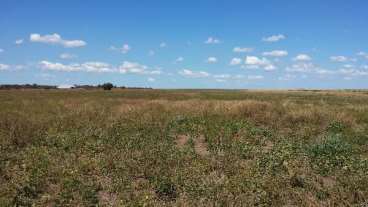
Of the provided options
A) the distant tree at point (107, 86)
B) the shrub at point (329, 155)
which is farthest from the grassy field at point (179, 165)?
Answer: the distant tree at point (107, 86)

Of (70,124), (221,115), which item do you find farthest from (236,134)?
(70,124)

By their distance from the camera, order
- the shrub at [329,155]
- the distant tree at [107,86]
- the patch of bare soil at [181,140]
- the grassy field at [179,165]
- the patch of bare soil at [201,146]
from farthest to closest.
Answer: the distant tree at [107,86] < the patch of bare soil at [181,140] < the patch of bare soil at [201,146] < the shrub at [329,155] < the grassy field at [179,165]

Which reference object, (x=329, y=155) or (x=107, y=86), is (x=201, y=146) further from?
(x=107, y=86)

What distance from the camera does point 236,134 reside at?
44.6 ft

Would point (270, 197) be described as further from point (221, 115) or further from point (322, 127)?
point (221, 115)

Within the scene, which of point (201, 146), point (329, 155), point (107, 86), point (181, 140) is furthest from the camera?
point (107, 86)

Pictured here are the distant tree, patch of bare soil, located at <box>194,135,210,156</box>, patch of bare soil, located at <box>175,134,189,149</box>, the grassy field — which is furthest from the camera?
the distant tree

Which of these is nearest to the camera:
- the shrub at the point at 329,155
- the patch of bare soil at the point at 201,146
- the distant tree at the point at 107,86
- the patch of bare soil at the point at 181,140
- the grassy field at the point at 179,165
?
the grassy field at the point at 179,165

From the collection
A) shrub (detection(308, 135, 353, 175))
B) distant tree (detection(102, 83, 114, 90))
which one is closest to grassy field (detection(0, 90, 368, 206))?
shrub (detection(308, 135, 353, 175))

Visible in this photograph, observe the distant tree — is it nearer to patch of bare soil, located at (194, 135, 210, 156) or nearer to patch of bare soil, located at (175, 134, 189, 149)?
patch of bare soil, located at (175, 134, 189, 149)

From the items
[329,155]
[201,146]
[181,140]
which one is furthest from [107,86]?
[329,155]

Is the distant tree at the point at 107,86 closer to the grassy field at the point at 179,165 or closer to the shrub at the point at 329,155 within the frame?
the grassy field at the point at 179,165

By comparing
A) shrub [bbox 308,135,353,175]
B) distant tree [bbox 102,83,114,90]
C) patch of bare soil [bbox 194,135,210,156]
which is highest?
distant tree [bbox 102,83,114,90]

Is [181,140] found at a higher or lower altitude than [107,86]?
lower
